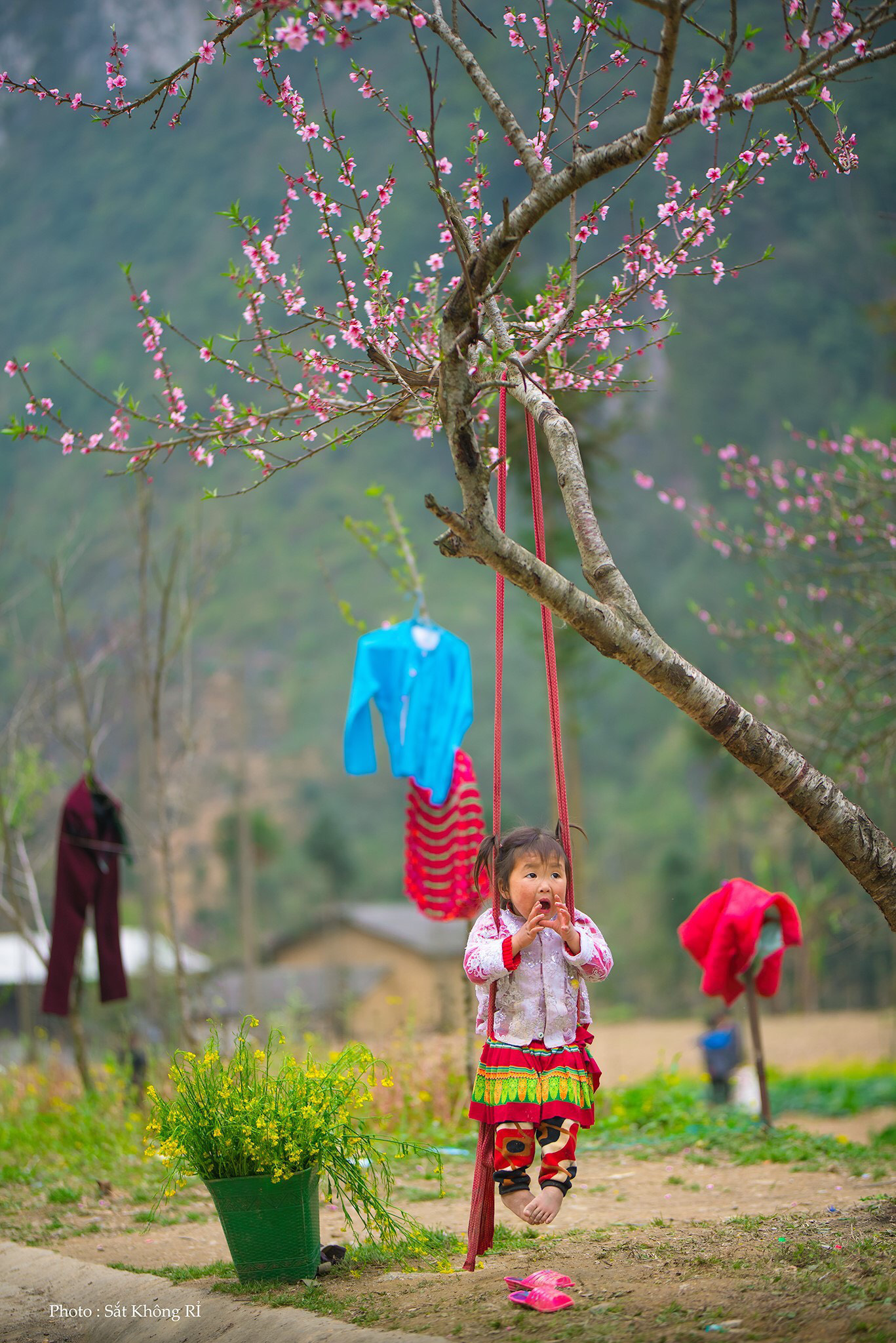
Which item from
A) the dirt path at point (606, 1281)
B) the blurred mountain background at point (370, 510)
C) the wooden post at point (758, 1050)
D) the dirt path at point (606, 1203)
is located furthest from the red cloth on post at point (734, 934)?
the blurred mountain background at point (370, 510)

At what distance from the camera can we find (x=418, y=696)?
5.75 meters

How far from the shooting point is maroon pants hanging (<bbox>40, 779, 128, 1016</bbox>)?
6969 mm

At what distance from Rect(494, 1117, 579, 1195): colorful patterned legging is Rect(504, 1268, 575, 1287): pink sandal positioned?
21 centimetres

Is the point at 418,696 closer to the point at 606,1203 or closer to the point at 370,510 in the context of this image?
the point at 606,1203

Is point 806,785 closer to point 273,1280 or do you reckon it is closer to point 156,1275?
point 273,1280

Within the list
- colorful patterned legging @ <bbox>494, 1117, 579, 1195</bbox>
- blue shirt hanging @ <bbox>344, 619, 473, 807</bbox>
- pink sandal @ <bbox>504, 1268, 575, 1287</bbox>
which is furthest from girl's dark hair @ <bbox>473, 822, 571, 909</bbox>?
blue shirt hanging @ <bbox>344, 619, 473, 807</bbox>

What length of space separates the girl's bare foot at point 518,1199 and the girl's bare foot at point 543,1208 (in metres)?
0.01

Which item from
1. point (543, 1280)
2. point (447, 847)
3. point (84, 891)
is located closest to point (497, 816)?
point (543, 1280)

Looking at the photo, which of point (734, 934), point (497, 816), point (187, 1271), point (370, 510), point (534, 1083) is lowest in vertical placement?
point (187, 1271)

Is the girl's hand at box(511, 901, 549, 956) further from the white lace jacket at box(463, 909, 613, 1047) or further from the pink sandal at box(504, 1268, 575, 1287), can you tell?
the pink sandal at box(504, 1268, 575, 1287)

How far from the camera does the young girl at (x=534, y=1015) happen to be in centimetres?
301

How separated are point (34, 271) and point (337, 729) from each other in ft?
135

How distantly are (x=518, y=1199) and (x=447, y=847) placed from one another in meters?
2.98

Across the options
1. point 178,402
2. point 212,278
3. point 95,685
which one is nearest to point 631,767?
point 212,278
